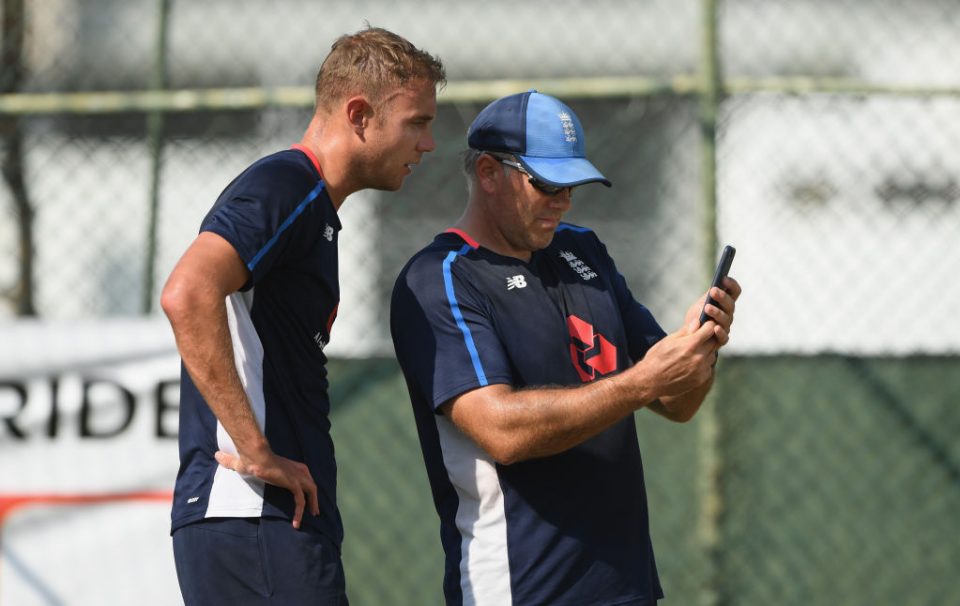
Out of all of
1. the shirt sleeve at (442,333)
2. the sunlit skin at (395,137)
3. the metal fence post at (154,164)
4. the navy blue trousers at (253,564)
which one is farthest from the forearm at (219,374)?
the metal fence post at (154,164)

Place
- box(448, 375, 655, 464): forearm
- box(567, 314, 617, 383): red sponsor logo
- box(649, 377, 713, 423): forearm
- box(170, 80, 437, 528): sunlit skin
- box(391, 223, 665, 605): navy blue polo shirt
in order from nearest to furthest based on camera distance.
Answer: box(170, 80, 437, 528): sunlit skin → box(448, 375, 655, 464): forearm → box(391, 223, 665, 605): navy blue polo shirt → box(567, 314, 617, 383): red sponsor logo → box(649, 377, 713, 423): forearm

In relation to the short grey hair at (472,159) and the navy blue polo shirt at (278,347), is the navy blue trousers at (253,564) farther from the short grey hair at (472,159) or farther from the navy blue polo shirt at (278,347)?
the short grey hair at (472,159)

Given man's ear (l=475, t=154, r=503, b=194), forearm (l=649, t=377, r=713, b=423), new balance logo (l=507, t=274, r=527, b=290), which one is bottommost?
forearm (l=649, t=377, r=713, b=423)

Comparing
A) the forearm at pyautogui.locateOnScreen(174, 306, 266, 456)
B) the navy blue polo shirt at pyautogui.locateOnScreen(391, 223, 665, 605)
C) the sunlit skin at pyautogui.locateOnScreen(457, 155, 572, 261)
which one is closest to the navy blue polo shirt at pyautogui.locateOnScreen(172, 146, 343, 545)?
the forearm at pyautogui.locateOnScreen(174, 306, 266, 456)

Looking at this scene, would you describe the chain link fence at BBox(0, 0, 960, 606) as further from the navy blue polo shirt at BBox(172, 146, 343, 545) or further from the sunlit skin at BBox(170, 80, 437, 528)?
the navy blue polo shirt at BBox(172, 146, 343, 545)

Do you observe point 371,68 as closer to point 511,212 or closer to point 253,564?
point 511,212

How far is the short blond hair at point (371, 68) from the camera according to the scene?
288 centimetres

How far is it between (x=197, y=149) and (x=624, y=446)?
2.72 metres

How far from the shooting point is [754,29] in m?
5.21

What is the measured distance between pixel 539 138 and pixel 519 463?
0.76 metres

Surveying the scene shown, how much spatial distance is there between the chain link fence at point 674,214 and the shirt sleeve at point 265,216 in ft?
7.06

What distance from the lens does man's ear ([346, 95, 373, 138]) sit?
2.88 meters

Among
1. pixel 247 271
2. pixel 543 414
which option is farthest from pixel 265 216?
pixel 543 414

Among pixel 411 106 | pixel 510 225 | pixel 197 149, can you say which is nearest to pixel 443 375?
pixel 510 225
